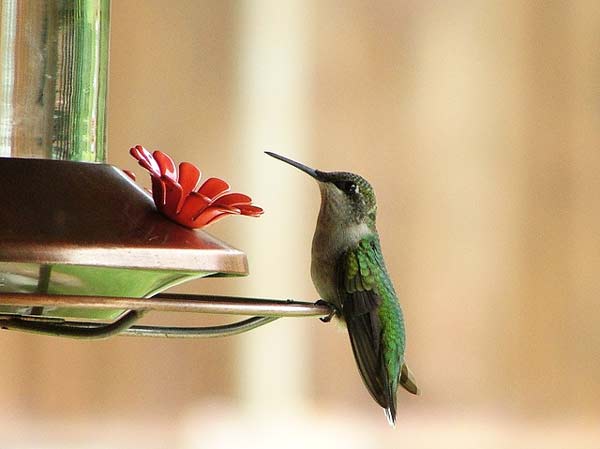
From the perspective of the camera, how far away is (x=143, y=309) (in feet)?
7.05

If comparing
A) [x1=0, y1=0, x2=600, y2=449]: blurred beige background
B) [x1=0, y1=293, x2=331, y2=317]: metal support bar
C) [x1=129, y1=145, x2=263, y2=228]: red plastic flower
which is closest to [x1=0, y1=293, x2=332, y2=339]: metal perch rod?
[x1=0, y1=293, x2=331, y2=317]: metal support bar

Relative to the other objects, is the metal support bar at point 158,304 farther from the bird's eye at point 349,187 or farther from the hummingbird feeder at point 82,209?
the bird's eye at point 349,187

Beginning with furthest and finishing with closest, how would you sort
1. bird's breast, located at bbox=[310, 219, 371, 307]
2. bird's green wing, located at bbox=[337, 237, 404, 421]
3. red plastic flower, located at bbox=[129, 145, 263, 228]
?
bird's breast, located at bbox=[310, 219, 371, 307]
bird's green wing, located at bbox=[337, 237, 404, 421]
red plastic flower, located at bbox=[129, 145, 263, 228]

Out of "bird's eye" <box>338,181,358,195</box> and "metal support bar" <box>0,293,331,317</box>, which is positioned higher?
"bird's eye" <box>338,181,358,195</box>

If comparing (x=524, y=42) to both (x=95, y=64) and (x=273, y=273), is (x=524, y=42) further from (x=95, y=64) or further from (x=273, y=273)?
(x=95, y=64)

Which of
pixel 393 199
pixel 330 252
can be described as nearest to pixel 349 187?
pixel 330 252

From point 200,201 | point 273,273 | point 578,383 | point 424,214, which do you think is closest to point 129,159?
point 273,273

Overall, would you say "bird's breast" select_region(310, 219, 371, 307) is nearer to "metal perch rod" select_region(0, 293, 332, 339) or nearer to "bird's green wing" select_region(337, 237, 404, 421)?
"bird's green wing" select_region(337, 237, 404, 421)

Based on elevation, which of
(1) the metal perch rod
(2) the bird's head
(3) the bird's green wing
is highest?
(2) the bird's head

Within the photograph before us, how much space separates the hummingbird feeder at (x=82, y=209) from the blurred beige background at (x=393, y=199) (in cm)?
258

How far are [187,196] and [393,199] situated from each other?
342 centimetres

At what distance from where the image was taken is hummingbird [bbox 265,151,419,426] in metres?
4.05

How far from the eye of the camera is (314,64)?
19.2 ft

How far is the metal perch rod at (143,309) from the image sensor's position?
2020 mm
